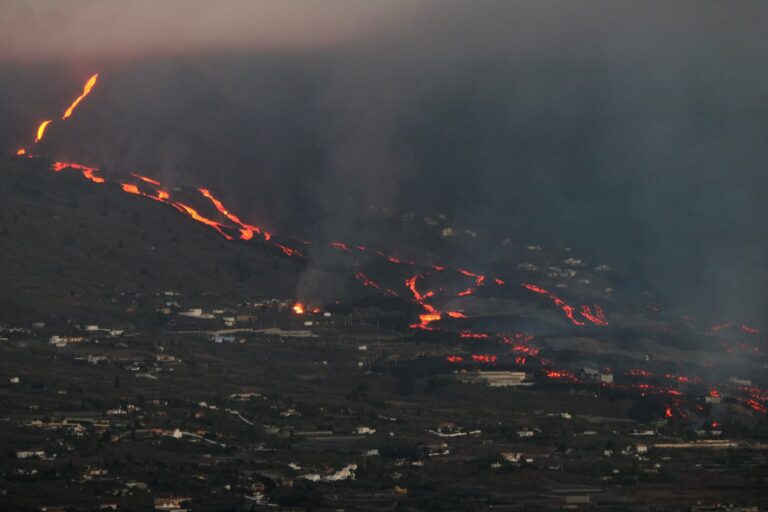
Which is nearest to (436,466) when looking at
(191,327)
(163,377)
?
(163,377)

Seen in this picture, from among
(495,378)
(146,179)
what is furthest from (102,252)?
(495,378)

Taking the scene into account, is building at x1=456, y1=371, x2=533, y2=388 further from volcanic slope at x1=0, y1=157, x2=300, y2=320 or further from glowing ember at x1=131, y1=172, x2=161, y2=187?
glowing ember at x1=131, y1=172, x2=161, y2=187

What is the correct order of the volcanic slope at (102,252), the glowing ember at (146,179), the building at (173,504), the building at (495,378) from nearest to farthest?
the building at (173,504) → the building at (495,378) → the volcanic slope at (102,252) → the glowing ember at (146,179)

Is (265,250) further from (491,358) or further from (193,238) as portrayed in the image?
(491,358)

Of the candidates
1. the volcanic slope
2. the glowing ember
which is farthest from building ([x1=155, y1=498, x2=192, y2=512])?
the glowing ember

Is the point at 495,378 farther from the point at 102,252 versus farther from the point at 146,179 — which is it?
the point at 146,179

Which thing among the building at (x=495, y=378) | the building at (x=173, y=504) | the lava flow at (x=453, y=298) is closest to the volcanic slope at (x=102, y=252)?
the lava flow at (x=453, y=298)

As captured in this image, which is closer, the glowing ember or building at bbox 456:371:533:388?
building at bbox 456:371:533:388

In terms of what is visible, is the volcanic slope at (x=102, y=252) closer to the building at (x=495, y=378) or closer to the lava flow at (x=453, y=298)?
the lava flow at (x=453, y=298)
